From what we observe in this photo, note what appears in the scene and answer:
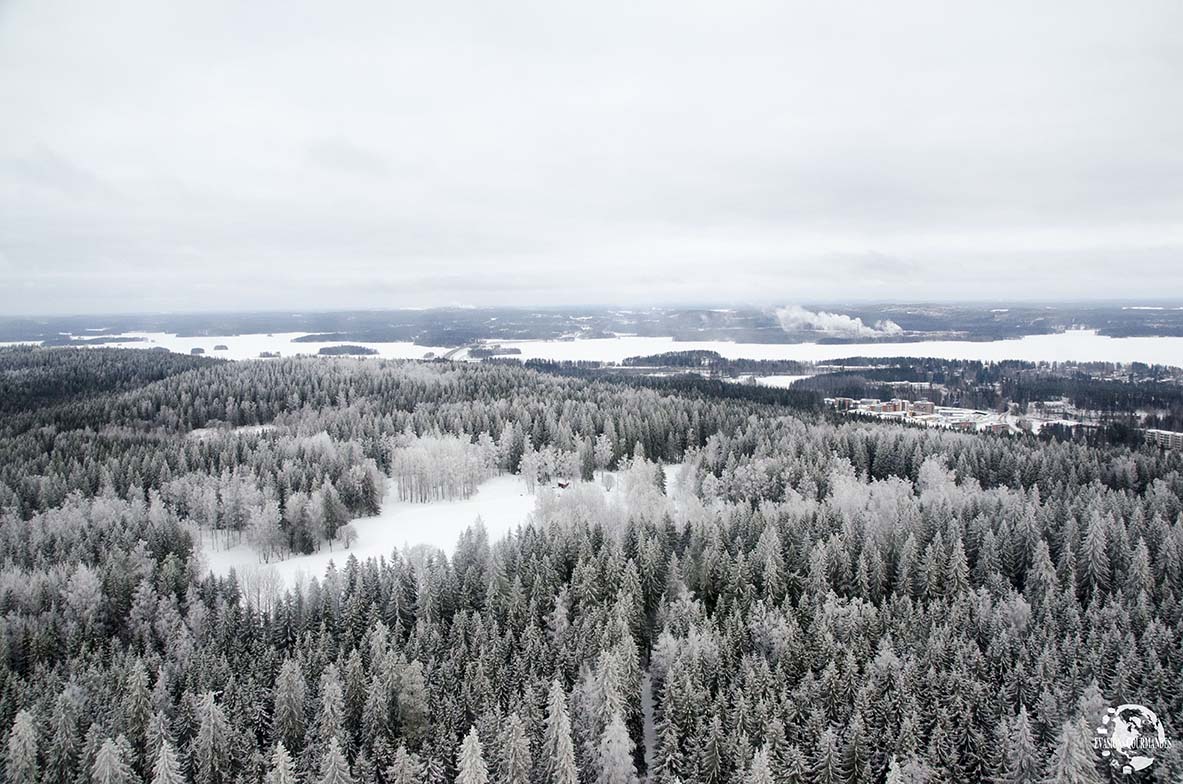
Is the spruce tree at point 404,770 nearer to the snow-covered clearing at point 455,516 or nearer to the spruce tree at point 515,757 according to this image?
the spruce tree at point 515,757

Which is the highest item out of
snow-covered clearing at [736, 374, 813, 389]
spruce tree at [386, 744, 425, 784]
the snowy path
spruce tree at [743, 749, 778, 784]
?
snow-covered clearing at [736, 374, 813, 389]

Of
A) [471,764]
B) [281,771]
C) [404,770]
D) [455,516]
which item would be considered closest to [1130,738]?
[471,764]

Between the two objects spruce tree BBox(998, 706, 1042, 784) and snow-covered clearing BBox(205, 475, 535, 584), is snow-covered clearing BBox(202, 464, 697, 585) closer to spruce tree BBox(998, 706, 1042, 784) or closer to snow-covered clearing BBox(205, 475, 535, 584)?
snow-covered clearing BBox(205, 475, 535, 584)

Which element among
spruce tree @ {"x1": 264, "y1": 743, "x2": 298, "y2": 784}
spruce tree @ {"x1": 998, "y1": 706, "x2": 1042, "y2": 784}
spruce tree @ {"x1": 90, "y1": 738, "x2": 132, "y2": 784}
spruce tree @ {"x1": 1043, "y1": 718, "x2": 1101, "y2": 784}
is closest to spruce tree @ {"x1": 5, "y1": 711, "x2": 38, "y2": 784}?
spruce tree @ {"x1": 90, "y1": 738, "x2": 132, "y2": 784}

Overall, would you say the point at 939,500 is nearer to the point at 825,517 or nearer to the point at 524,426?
the point at 825,517

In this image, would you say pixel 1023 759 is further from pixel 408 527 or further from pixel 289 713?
pixel 408 527

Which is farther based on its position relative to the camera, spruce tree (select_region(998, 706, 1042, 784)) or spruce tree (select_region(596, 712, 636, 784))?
spruce tree (select_region(596, 712, 636, 784))

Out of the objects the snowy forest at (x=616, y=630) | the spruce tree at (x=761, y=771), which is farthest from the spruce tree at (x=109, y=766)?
the spruce tree at (x=761, y=771)
